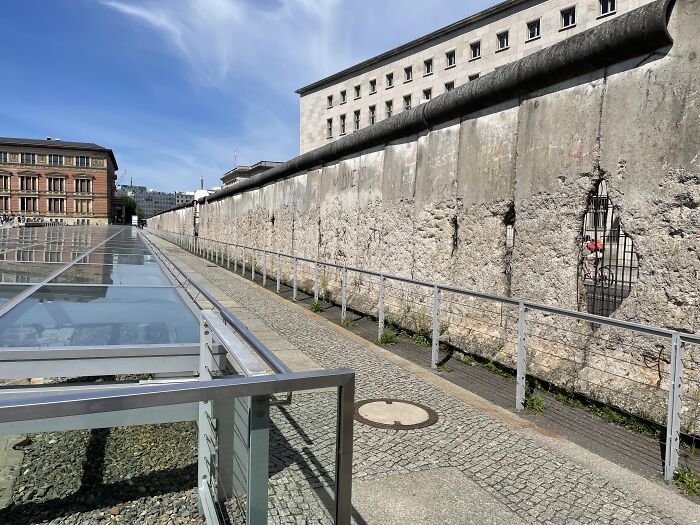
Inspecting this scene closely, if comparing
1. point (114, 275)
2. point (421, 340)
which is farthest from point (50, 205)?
point (421, 340)

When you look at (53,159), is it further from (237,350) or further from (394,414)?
(237,350)

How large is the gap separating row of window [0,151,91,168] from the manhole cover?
105410mm

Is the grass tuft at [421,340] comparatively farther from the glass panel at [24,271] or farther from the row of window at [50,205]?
the row of window at [50,205]

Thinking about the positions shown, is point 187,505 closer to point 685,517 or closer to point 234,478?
point 234,478

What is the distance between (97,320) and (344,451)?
2.78m

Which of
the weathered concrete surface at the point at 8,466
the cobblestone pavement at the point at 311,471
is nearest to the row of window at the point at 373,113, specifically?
the cobblestone pavement at the point at 311,471

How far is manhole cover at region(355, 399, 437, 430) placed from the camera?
4312 mm

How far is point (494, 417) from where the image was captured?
4.56 meters

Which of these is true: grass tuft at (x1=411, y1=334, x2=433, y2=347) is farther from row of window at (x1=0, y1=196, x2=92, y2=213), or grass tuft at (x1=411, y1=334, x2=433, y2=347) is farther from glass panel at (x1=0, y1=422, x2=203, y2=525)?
row of window at (x1=0, y1=196, x2=92, y2=213)

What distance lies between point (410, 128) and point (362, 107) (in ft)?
168

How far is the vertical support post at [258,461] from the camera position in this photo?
69.6 inches

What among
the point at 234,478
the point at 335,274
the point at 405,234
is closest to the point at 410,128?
the point at 405,234

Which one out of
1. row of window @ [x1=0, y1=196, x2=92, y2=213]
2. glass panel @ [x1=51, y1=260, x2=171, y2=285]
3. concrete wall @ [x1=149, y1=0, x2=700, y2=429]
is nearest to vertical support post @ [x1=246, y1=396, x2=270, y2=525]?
concrete wall @ [x1=149, y1=0, x2=700, y2=429]

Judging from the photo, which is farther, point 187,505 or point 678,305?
point 678,305
